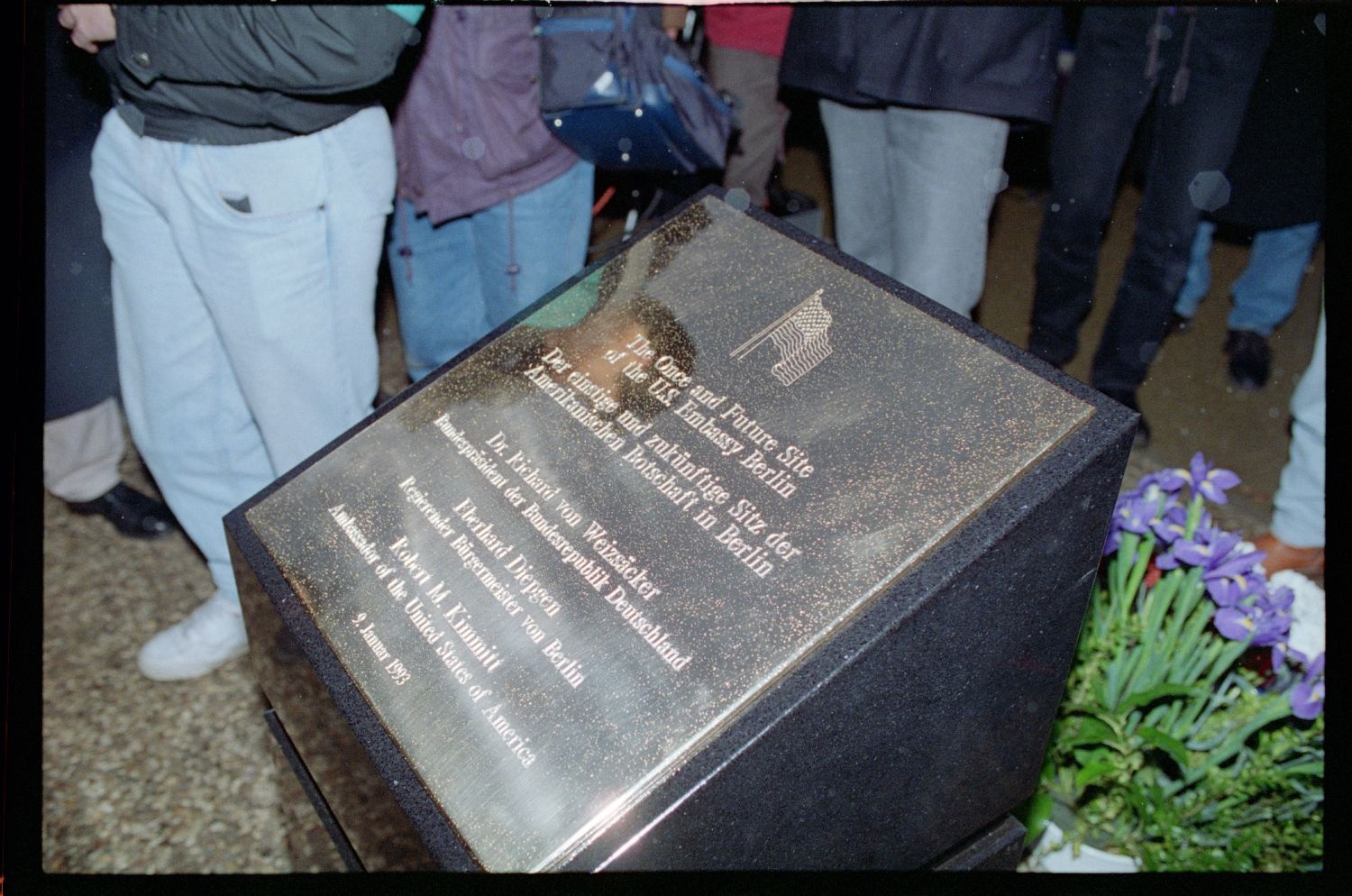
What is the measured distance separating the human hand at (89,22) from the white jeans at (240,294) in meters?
0.14

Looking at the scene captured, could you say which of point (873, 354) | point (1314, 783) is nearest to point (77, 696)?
point (873, 354)

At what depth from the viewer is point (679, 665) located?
115 centimetres

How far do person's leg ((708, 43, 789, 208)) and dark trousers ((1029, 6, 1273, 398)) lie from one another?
81cm

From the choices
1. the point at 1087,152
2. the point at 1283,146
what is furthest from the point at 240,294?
the point at 1283,146

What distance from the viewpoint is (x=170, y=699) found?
2.44 m

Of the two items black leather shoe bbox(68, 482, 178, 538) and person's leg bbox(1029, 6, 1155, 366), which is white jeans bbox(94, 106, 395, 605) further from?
person's leg bbox(1029, 6, 1155, 366)

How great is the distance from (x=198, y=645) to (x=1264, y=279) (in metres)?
3.38

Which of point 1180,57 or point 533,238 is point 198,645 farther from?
point 1180,57

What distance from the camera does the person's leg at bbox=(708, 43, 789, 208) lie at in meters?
2.78

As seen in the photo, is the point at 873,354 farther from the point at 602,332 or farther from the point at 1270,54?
the point at 1270,54

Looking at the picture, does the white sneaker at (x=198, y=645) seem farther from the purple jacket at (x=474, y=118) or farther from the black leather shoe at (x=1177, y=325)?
the black leather shoe at (x=1177, y=325)

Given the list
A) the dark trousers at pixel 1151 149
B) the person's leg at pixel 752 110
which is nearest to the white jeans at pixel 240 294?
the person's leg at pixel 752 110

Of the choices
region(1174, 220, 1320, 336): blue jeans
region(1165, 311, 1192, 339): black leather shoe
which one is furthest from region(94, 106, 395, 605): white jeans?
region(1165, 311, 1192, 339): black leather shoe

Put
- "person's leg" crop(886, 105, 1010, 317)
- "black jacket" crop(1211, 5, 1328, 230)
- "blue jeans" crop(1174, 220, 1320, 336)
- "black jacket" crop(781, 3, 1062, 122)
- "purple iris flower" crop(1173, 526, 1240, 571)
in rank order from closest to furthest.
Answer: "purple iris flower" crop(1173, 526, 1240, 571)
"black jacket" crop(781, 3, 1062, 122)
"person's leg" crop(886, 105, 1010, 317)
"black jacket" crop(1211, 5, 1328, 230)
"blue jeans" crop(1174, 220, 1320, 336)
